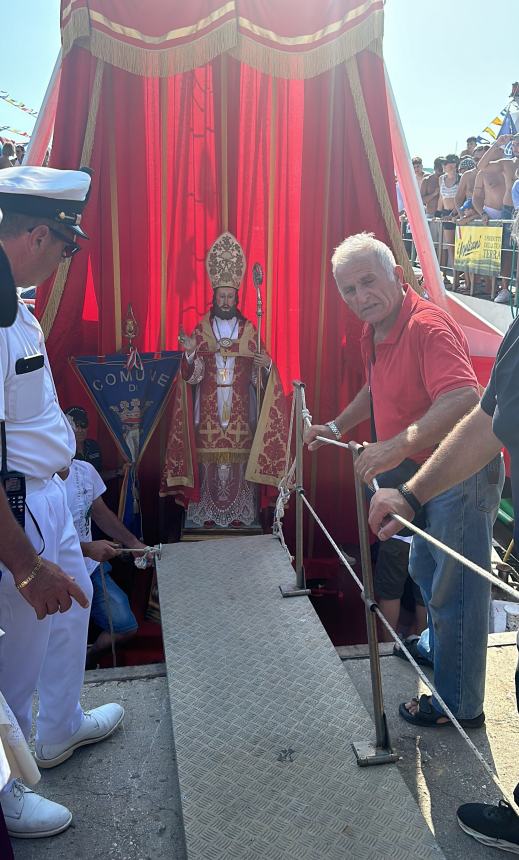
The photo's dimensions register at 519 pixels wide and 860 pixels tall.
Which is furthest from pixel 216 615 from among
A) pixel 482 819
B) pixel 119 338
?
pixel 119 338

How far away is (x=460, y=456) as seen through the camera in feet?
6.21

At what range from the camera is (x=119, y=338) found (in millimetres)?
4543

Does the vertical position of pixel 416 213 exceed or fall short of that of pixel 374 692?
it exceeds it

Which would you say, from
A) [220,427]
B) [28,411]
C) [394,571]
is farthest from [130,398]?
[28,411]

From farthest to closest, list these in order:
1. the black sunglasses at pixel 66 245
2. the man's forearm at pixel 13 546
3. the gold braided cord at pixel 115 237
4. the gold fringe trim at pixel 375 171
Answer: the gold braided cord at pixel 115 237, the gold fringe trim at pixel 375 171, the black sunglasses at pixel 66 245, the man's forearm at pixel 13 546

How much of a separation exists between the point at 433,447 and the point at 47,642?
4.92 feet

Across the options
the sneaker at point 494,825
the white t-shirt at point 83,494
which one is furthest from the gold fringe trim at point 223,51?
the sneaker at point 494,825

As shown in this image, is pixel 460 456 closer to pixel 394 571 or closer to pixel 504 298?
pixel 394 571

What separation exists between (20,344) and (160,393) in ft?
8.27

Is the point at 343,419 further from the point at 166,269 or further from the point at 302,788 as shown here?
the point at 166,269

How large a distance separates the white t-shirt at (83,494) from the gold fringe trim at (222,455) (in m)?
1.07

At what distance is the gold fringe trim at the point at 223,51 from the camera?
13.4 feet

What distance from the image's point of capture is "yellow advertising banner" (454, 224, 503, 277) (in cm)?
782

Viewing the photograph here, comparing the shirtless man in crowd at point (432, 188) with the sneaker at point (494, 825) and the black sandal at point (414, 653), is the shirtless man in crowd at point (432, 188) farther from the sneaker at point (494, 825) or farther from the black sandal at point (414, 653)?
the sneaker at point (494, 825)
